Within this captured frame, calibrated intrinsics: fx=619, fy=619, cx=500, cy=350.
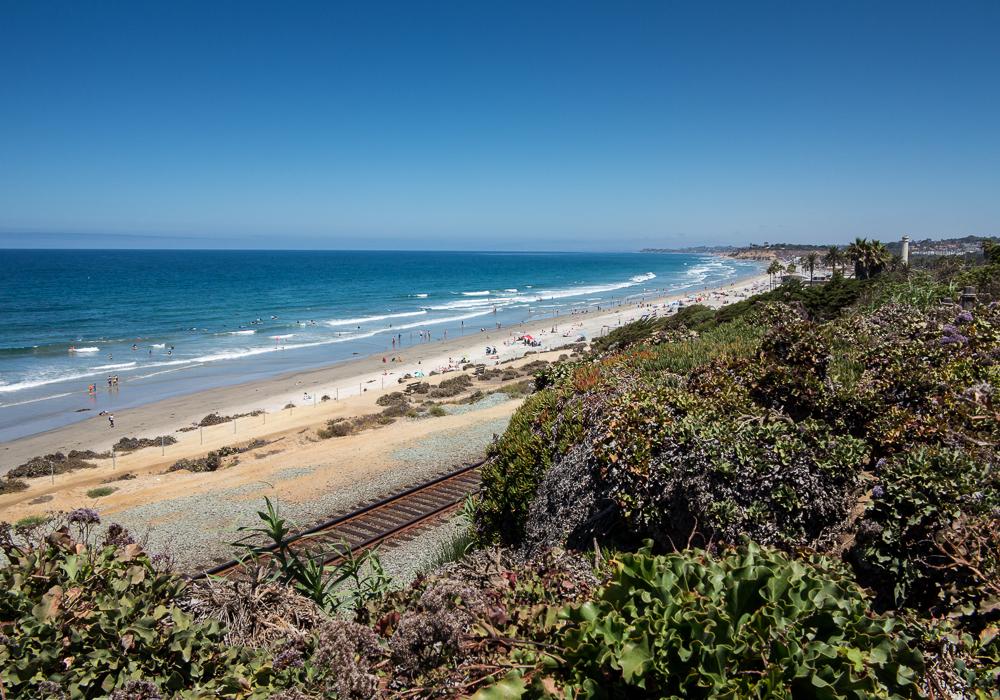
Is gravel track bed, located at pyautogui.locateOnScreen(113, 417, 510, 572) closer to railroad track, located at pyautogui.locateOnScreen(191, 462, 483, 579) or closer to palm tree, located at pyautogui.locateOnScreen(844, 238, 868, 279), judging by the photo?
railroad track, located at pyautogui.locateOnScreen(191, 462, 483, 579)

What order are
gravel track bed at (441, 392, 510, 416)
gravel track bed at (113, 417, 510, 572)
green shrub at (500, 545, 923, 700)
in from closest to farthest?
green shrub at (500, 545, 923, 700) < gravel track bed at (113, 417, 510, 572) < gravel track bed at (441, 392, 510, 416)

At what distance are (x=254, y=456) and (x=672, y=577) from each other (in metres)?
19.4

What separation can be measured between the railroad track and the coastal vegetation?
374 cm

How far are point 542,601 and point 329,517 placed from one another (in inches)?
368

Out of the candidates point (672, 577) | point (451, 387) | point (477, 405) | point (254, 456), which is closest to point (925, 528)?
point (672, 577)

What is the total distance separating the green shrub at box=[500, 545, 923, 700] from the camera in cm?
229

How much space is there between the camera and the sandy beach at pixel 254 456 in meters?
13.1

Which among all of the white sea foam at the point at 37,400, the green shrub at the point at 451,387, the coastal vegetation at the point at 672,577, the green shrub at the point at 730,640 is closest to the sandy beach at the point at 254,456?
the coastal vegetation at the point at 672,577

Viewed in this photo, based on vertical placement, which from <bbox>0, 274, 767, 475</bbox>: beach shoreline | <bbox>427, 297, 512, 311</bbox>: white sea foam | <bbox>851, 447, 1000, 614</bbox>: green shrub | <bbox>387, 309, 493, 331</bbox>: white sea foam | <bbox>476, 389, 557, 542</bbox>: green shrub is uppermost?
<bbox>851, 447, 1000, 614</bbox>: green shrub

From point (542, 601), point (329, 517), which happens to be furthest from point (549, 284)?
point (542, 601)

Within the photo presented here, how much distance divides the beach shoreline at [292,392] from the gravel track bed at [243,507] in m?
11.6

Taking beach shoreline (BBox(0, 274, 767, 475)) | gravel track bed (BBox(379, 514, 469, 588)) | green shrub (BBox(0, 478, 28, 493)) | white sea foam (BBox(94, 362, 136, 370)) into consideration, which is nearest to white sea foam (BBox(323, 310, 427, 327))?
beach shoreline (BBox(0, 274, 767, 475))

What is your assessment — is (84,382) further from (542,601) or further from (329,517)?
(542,601)

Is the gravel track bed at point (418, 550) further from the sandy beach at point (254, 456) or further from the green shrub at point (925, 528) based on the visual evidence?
the green shrub at point (925, 528)
